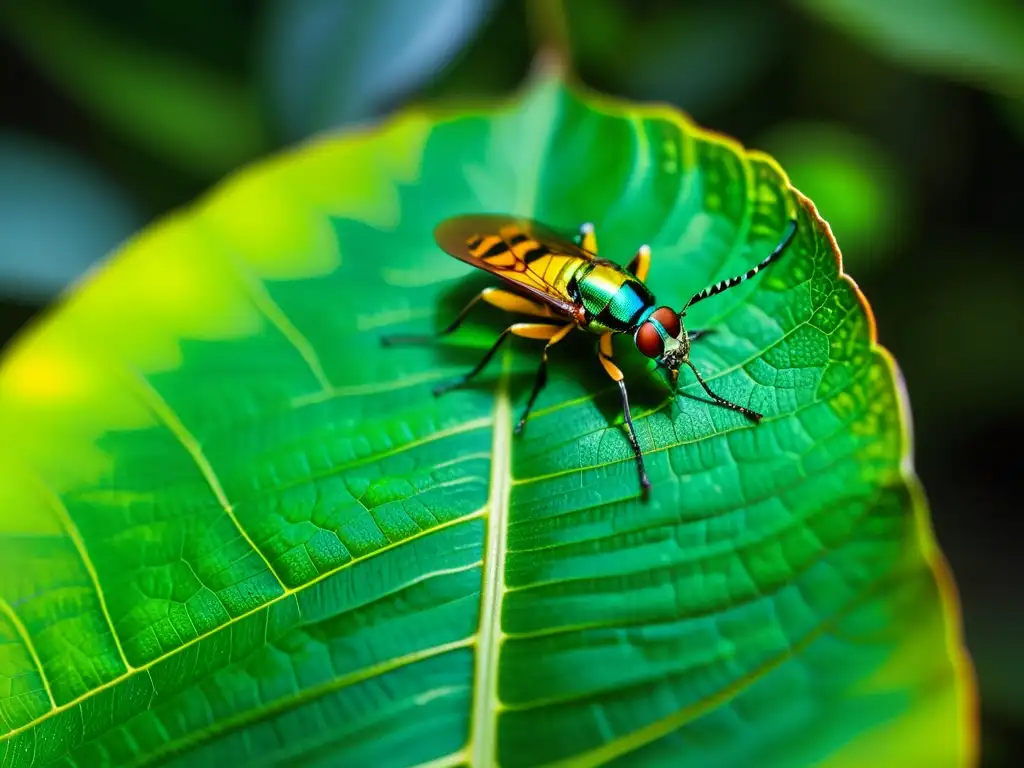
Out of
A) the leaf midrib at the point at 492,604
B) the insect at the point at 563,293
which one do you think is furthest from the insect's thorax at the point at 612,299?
the leaf midrib at the point at 492,604

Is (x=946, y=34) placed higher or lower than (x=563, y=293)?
higher

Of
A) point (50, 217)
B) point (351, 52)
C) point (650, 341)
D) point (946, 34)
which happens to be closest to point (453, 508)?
point (650, 341)

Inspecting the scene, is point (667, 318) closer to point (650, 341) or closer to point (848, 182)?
point (650, 341)

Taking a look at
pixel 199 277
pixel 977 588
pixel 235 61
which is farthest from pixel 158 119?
pixel 977 588

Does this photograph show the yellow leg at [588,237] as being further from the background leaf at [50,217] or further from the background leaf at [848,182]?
the background leaf at [50,217]

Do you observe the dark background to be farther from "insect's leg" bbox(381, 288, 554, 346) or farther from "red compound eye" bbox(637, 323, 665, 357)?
"red compound eye" bbox(637, 323, 665, 357)

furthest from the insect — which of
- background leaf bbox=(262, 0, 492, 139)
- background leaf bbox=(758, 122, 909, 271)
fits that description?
background leaf bbox=(758, 122, 909, 271)
